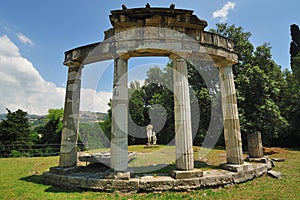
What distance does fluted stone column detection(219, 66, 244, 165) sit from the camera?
10.3m

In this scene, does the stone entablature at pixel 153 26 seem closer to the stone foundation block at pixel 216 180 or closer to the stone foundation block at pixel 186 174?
the stone foundation block at pixel 186 174

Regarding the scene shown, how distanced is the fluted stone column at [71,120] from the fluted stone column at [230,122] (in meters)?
8.97

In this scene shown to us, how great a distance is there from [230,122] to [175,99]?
3.92 m

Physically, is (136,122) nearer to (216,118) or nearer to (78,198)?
(216,118)

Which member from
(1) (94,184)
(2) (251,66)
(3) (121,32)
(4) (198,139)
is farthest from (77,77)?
(2) (251,66)

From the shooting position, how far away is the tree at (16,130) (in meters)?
27.3

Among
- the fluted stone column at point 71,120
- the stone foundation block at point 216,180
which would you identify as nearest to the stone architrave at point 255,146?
the stone foundation block at point 216,180

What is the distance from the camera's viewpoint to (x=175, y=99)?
948 cm

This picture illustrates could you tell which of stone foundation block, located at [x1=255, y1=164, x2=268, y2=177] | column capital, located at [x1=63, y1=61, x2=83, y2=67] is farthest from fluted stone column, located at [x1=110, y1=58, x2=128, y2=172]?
stone foundation block, located at [x1=255, y1=164, x2=268, y2=177]

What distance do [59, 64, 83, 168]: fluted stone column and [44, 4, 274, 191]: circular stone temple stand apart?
0.18 ft

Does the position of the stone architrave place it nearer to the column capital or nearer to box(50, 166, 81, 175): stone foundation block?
box(50, 166, 81, 175): stone foundation block

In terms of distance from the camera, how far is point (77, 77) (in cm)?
1167

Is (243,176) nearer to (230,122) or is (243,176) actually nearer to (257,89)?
(230,122)

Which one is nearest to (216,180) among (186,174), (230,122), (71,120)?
(186,174)
